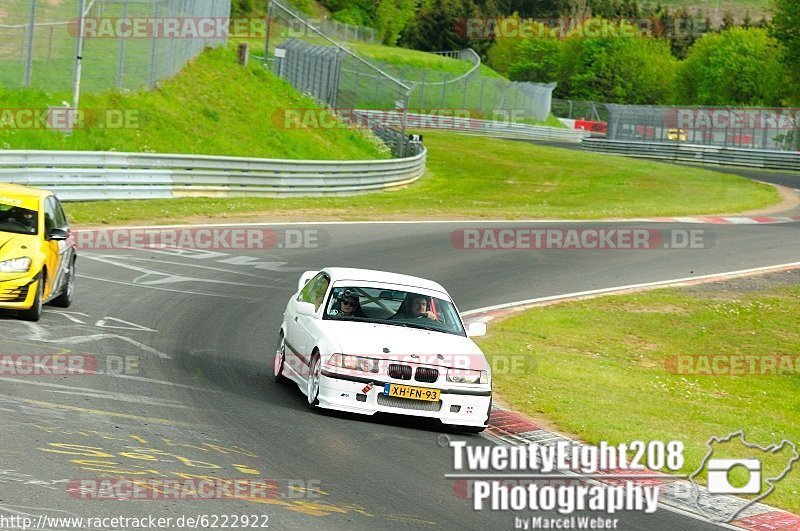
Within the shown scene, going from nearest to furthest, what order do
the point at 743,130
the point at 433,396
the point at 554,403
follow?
the point at 433,396, the point at 554,403, the point at 743,130

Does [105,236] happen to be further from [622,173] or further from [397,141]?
[622,173]

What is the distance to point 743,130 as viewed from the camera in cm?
6328

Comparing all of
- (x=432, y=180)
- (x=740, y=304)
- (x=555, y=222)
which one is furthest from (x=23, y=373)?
(x=432, y=180)

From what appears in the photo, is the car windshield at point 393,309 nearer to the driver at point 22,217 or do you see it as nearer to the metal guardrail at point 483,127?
the driver at point 22,217

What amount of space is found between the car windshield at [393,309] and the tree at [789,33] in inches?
2421

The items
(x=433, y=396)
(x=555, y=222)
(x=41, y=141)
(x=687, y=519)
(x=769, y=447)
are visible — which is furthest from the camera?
(x=555, y=222)

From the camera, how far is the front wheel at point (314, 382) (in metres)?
11.2

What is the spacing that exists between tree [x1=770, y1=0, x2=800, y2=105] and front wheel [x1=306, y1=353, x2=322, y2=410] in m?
63.0

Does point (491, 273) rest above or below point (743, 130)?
below

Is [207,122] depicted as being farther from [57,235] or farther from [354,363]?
[354,363]

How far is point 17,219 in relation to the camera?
1456 centimetres

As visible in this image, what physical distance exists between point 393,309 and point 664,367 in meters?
6.62

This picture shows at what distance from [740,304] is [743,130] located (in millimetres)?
43021

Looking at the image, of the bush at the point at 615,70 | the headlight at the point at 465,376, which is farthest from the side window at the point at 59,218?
the bush at the point at 615,70
